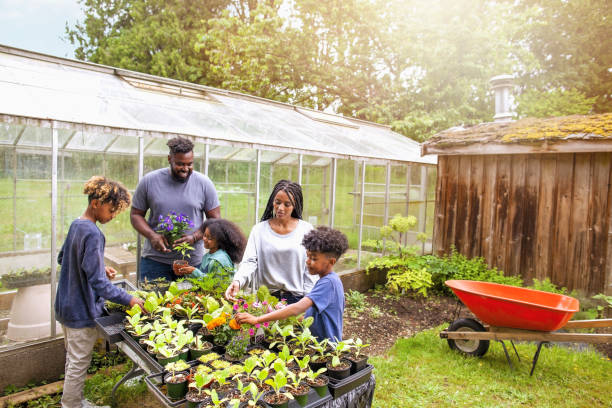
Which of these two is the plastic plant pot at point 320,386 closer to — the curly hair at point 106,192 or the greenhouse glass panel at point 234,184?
the curly hair at point 106,192

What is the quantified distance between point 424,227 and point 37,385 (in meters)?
7.39

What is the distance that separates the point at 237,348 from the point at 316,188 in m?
8.05

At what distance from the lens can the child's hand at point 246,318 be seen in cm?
205

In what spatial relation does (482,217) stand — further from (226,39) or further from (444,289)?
(226,39)

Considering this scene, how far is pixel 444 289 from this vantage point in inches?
257

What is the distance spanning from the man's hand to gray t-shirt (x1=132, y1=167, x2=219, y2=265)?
0.53 feet

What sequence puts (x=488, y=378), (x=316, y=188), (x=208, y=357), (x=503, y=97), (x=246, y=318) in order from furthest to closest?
1. (x=316, y=188)
2. (x=503, y=97)
3. (x=488, y=378)
4. (x=246, y=318)
5. (x=208, y=357)

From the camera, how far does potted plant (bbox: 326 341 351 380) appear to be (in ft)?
6.07

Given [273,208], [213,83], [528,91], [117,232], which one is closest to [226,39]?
[213,83]

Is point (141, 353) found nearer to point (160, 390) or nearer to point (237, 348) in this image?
point (160, 390)

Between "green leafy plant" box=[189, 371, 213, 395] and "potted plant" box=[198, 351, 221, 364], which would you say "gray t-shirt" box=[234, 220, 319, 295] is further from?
"green leafy plant" box=[189, 371, 213, 395]

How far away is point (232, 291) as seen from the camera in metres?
2.54

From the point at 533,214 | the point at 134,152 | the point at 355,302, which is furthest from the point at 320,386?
the point at 134,152

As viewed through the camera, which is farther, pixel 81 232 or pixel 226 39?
pixel 226 39
